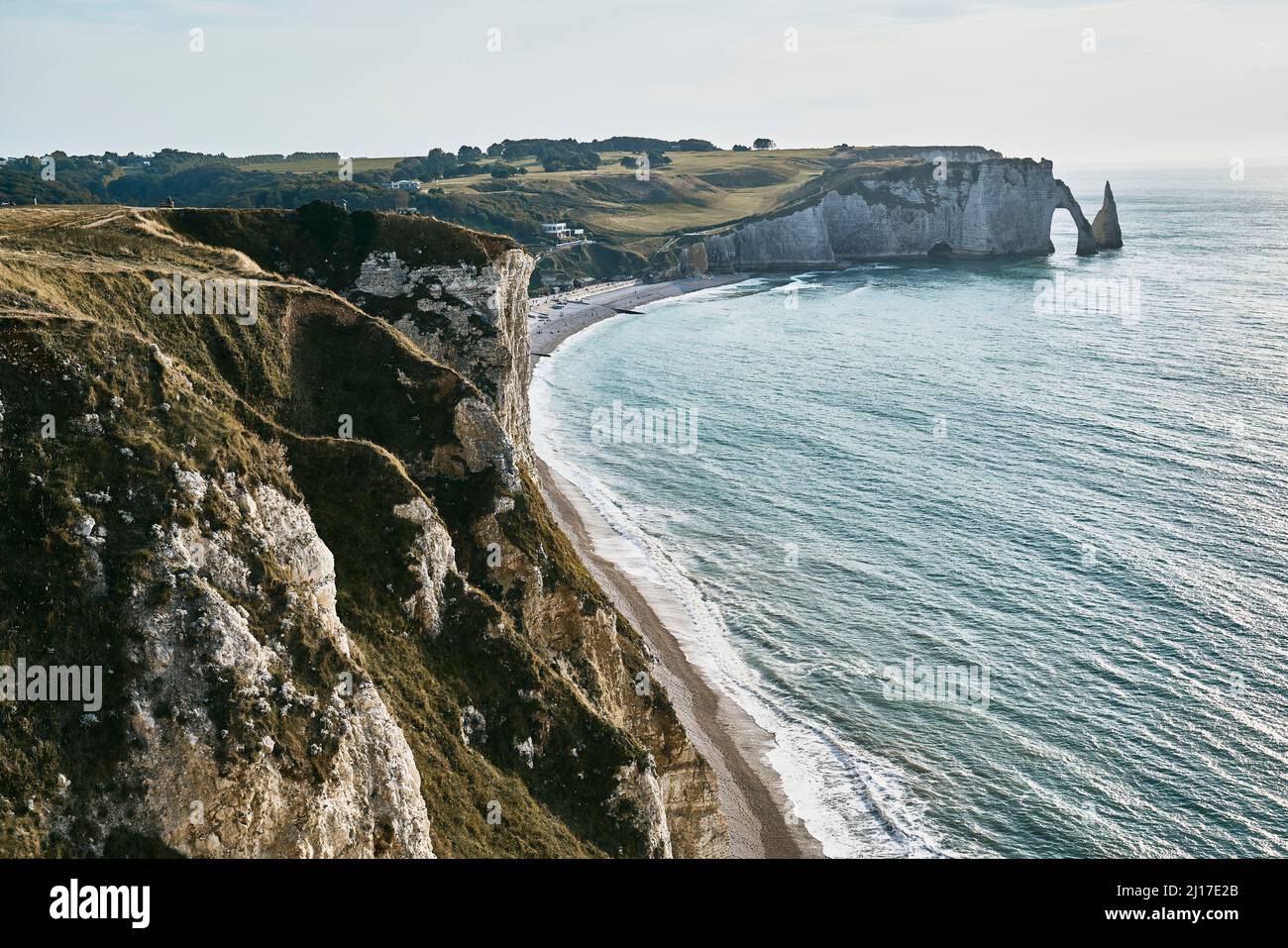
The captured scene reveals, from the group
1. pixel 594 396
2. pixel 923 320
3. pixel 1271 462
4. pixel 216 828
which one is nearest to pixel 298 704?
pixel 216 828

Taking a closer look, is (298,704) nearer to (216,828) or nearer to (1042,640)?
(216,828)

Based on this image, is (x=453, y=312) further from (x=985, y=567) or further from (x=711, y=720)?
(x=985, y=567)

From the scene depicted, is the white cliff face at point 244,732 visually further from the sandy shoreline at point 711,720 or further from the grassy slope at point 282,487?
the sandy shoreline at point 711,720

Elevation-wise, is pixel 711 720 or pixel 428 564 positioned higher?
pixel 428 564

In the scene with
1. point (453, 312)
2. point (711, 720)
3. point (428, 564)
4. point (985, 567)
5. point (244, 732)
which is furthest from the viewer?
point (985, 567)

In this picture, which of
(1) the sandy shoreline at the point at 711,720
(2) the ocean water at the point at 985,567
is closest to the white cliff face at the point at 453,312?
(1) the sandy shoreline at the point at 711,720

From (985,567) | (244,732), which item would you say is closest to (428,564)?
(244,732)
